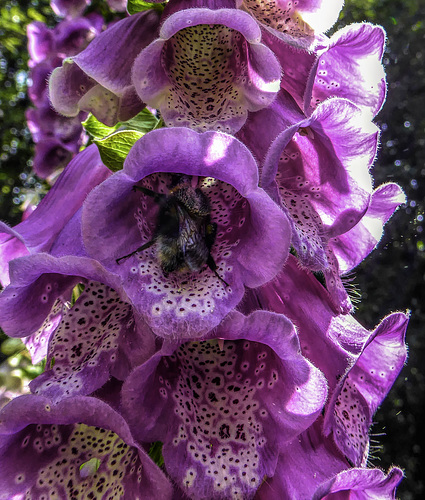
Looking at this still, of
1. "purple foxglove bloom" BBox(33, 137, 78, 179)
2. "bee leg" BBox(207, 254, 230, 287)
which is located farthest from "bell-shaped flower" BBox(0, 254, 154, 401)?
"purple foxglove bloom" BBox(33, 137, 78, 179)

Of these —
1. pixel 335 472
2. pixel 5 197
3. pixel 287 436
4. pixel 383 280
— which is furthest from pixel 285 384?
pixel 5 197

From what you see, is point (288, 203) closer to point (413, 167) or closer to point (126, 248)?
point (126, 248)

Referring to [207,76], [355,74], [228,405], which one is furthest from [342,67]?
[228,405]

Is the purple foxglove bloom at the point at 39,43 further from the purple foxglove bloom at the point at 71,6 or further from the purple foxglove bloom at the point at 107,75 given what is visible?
the purple foxglove bloom at the point at 107,75

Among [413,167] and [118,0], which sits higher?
[118,0]

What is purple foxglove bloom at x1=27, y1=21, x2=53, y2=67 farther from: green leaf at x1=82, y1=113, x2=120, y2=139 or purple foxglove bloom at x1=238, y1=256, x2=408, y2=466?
purple foxglove bloom at x1=238, y1=256, x2=408, y2=466

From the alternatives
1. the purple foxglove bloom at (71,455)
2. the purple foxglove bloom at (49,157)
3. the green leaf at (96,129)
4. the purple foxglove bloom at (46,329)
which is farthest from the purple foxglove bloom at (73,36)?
the purple foxglove bloom at (71,455)

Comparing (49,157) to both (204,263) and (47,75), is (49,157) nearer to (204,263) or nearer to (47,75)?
(47,75)
